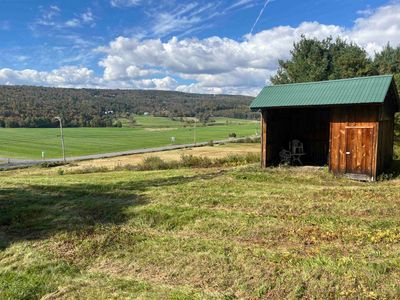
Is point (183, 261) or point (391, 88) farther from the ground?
point (391, 88)

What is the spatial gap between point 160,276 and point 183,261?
1.95ft

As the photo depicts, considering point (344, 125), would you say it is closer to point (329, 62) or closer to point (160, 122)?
point (329, 62)

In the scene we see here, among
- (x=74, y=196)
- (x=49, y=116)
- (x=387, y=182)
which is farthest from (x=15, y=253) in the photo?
(x=49, y=116)

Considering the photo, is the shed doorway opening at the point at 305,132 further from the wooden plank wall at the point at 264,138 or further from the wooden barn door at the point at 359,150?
the wooden barn door at the point at 359,150

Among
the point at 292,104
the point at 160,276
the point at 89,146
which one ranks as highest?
the point at 292,104

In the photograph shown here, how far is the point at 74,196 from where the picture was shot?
1268 centimetres

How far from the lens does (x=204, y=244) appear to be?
7535 mm

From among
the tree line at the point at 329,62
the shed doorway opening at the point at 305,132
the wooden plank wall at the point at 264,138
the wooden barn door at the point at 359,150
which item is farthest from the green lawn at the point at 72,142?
the wooden barn door at the point at 359,150

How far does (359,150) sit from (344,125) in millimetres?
1213

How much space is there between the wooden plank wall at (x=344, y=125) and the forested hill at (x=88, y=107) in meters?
118

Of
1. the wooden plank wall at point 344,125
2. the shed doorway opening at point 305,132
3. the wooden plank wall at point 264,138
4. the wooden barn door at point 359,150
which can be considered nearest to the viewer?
the wooden plank wall at point 344,125

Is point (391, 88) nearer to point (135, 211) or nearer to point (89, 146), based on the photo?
point (135, 211)

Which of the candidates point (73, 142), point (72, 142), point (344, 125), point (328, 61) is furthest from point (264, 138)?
point (72, 142)

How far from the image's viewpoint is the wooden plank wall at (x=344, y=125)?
1458 cm
